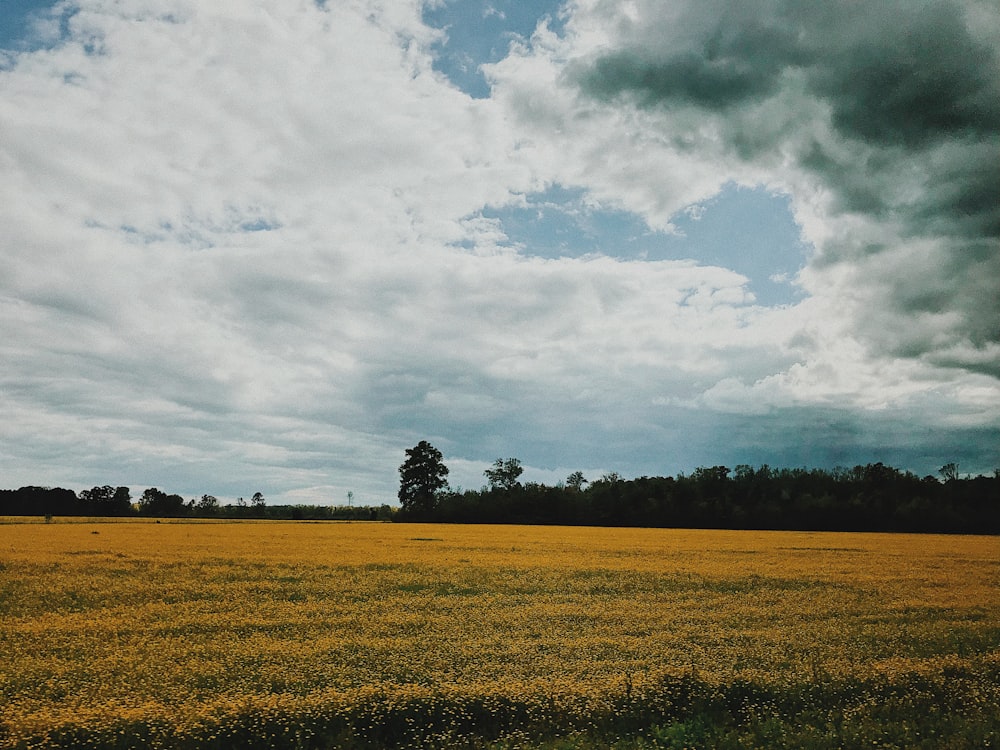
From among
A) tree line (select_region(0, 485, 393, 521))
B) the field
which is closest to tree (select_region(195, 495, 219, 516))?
tree line (select_region(0, 485, 393, 521))

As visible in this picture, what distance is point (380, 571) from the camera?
25188 mm

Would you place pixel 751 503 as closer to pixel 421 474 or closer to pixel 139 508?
pixel 421 474

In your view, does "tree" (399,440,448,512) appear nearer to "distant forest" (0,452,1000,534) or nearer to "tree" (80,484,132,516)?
"distant forest" (0,452,1000,534)

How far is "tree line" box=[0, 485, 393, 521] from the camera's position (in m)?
109

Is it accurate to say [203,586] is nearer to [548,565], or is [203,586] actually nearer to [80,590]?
[80,590]

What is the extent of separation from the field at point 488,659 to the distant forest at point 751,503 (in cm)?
5345

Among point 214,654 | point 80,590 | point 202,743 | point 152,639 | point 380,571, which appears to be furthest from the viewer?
point 380,571

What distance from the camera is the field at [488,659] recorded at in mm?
9227

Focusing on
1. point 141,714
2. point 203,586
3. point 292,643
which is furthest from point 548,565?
point 141,714

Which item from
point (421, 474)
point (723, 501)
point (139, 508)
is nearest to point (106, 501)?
point (139, 508)

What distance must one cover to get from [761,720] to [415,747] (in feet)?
16.8

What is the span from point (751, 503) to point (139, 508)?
10490 cm

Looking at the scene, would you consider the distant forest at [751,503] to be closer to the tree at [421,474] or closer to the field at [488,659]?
the tree at [421,474]

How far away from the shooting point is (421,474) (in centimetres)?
10081
